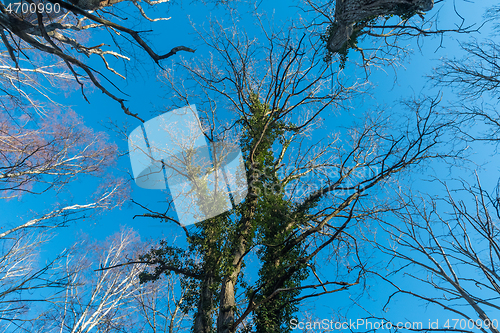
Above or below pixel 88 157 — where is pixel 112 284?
below

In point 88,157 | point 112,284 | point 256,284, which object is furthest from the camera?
point 112,284

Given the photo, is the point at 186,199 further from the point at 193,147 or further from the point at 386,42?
the point at 386,42

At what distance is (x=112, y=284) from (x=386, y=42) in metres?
12.3

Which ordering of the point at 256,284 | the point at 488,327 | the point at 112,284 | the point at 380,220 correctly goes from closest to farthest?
the point at 488,327 < the point at 380,220 < the point at 256,284 < the point at 112,284

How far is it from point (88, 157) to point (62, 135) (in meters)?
0.95

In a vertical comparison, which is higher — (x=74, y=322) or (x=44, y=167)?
(x=44, y=167)

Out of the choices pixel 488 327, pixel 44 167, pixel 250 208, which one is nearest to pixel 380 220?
pixel 488 327

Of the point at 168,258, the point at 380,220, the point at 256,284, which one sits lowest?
the point at 256,284

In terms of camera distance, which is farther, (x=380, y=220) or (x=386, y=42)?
(x=386, y=42)

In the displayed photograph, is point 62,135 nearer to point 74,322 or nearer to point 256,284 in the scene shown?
point 74,322

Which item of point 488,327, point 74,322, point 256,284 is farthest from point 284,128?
point 74,322

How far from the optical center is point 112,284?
8.45 m

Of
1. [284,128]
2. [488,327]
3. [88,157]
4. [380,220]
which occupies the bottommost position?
[488,327]

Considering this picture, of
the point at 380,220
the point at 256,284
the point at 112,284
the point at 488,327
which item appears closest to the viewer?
the point at 488,327
